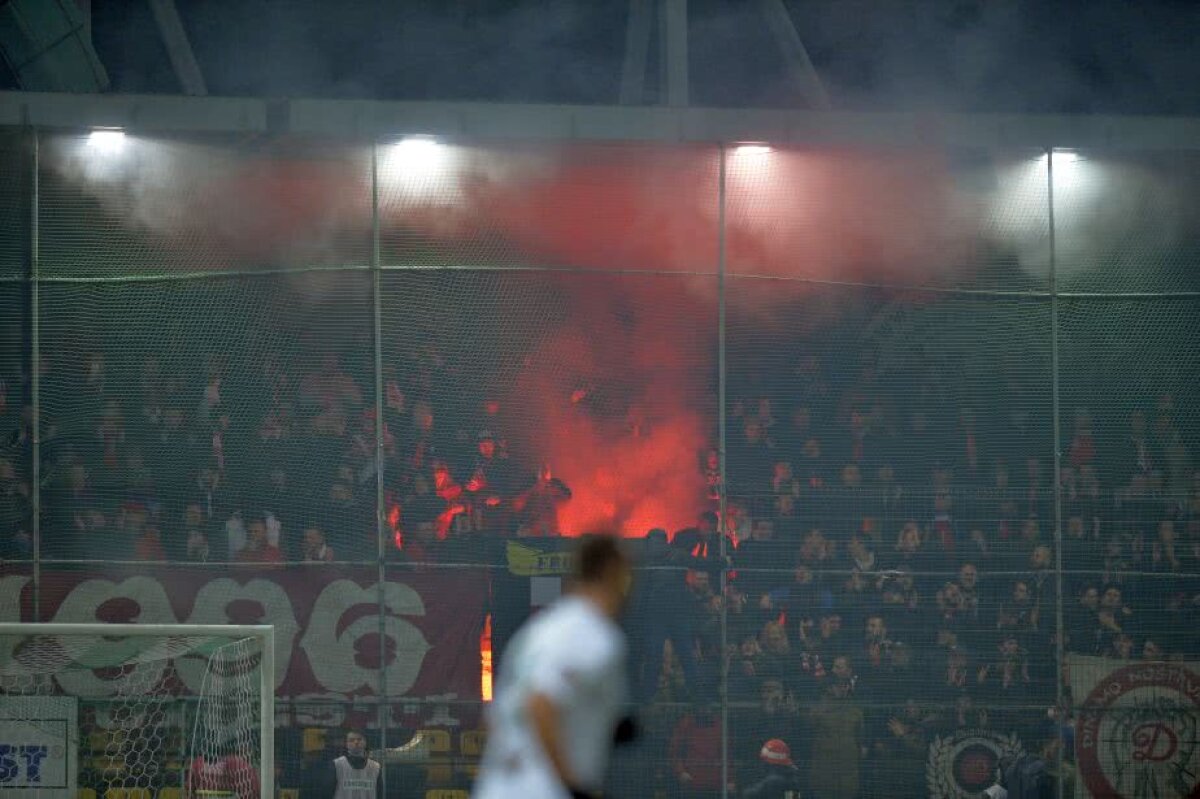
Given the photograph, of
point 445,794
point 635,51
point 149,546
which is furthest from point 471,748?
point 635,51

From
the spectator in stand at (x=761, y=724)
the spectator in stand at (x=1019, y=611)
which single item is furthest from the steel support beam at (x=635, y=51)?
the spectator in stand at (x=761, y=724)

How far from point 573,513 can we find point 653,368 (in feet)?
3.90

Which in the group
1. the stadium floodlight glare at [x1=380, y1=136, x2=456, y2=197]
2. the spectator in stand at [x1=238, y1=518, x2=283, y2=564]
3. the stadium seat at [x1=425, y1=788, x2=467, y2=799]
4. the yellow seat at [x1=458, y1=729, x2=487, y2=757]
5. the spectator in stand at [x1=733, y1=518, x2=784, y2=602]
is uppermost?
the stadium floodlight glare at [x1=380, y1=136, x2=456, y2=197]

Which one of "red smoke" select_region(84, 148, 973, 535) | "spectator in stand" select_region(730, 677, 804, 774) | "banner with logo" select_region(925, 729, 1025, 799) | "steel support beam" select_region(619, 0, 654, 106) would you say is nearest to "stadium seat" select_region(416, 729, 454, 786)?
"red smoke" select_region(84, 148, 973, 535)

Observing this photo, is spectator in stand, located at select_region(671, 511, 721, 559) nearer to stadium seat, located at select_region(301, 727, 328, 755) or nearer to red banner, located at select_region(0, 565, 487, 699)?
red banner, located at select_region(0, 565, 487, 699)

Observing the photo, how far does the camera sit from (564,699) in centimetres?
407

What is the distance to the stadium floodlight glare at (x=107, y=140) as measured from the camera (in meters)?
10.8

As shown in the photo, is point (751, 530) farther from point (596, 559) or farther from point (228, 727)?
point (596, 559)

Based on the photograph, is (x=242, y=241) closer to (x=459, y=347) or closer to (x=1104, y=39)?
(x=459, y=347)

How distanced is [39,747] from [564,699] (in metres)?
5.95

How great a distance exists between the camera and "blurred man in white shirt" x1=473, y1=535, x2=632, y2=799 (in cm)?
407

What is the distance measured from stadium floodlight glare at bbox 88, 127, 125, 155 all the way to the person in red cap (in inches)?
248

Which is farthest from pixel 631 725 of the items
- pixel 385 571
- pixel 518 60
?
pixel 518 60

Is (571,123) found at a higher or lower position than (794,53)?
lower
